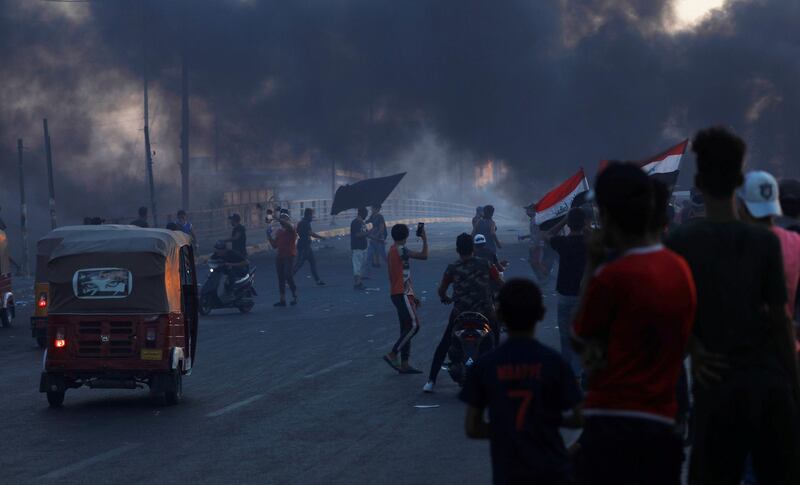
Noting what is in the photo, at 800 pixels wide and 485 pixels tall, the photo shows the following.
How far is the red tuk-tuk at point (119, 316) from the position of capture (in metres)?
11.1

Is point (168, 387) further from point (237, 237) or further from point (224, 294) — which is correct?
point (237, 237)

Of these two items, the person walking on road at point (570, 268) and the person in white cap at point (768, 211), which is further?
the person walking on road at point (570, 268)

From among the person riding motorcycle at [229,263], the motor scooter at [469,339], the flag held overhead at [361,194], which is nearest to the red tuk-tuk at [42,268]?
the person riding motorcycle at [229,263]

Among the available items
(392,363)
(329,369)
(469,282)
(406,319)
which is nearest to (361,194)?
(329,369)

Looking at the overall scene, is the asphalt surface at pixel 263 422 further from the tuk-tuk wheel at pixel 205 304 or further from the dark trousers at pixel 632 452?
the dark trousers at pixel 632 452

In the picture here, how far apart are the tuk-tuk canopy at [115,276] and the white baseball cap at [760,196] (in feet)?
24.2

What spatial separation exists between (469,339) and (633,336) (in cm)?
696

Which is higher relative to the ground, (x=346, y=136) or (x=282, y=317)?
(x=346, y=136)

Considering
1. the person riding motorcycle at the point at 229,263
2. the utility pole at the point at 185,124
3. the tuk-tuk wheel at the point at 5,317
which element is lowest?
the tuk-tuk wheel at the point at 5,317

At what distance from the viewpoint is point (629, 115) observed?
1757 inches

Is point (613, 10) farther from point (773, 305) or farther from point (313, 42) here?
point (773, 305)

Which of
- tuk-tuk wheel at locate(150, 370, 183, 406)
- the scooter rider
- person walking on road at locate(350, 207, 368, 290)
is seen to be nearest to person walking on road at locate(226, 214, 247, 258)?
person walking on road at locate(350, 207, 368, 290)

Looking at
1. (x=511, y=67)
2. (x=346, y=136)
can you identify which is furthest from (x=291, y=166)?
(x=511, y=67)

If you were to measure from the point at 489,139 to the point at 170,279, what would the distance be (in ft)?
112
